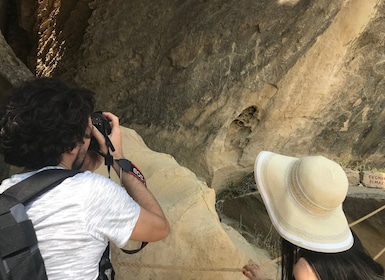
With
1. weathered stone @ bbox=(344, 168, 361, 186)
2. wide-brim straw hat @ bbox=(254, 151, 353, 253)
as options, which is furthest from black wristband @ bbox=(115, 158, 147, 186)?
weathered stone @ bbox=(344, 168, 361, 186)

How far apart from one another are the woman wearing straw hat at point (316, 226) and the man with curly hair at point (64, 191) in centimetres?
50

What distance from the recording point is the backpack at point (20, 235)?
37.9 inches

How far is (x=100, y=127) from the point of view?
134 centimetres

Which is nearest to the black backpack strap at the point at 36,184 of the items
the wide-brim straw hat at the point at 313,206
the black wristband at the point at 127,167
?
the black wristband at the point at 127,167

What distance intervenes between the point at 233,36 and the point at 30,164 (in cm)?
316

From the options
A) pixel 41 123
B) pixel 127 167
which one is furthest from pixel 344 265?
pixel 41 123

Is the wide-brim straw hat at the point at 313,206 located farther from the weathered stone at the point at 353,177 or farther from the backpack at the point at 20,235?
the weathered stone at the point at 353,177

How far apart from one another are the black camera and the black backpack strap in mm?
233

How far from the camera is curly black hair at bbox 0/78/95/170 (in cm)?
105

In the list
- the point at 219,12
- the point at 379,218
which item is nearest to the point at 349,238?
the point at 379,218

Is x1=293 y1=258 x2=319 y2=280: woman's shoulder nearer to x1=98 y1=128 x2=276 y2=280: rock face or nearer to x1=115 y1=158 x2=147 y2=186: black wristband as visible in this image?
x1=115 y1=158 x2=147 y2=186: black wristband

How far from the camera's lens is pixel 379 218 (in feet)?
11.6

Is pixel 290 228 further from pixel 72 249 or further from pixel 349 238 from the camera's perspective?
pixel 72 249

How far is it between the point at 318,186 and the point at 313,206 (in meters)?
0.07
